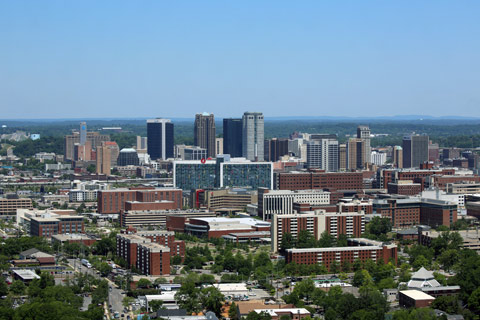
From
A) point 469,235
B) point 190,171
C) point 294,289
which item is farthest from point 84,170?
point 294,289

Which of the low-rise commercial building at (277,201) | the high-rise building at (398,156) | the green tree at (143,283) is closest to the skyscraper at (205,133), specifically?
the high-rise building at (398,156)

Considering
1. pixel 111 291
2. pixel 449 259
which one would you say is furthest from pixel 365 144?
pixel 111 291

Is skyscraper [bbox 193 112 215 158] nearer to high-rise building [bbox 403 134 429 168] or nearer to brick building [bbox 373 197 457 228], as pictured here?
high-rise building [bbox 403 134 429 168]

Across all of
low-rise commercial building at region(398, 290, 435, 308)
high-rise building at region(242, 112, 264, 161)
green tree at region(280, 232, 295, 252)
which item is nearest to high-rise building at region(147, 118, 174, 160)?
high-rise building at region(242, 112, 264, 161)

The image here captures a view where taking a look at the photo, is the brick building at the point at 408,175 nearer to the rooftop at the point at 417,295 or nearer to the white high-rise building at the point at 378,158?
the white high-rise building at the point at 378,158

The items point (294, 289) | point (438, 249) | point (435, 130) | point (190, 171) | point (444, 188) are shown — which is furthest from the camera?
point (435, 130)

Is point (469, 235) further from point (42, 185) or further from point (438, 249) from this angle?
point (42, 185)

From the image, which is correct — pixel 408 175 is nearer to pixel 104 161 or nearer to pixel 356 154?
pixel 356 154
